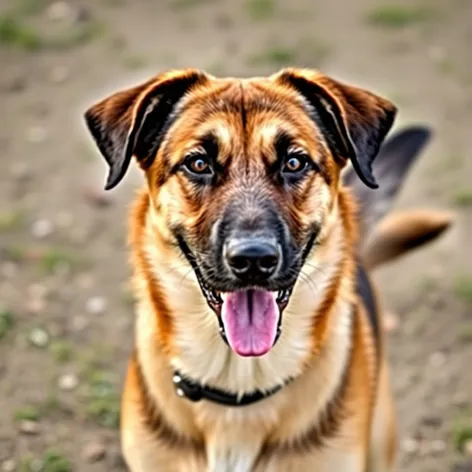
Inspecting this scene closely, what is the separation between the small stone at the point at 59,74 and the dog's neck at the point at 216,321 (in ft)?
11.4

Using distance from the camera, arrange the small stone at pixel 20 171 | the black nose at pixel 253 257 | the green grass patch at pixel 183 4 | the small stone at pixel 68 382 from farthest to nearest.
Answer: the green grass patch at pixel 183 4
the small stone at pixel 20 171
the small stone at pixel 68 382
the black nose at pixel 253 257

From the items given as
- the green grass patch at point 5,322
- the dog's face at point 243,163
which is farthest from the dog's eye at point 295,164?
the green grass patch at point 5,322

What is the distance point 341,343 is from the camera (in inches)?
148

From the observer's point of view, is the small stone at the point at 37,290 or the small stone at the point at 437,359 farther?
the small stone at the point at 37,290

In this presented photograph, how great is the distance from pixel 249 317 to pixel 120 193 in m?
2.78

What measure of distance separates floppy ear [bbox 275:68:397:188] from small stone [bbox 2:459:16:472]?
176cm

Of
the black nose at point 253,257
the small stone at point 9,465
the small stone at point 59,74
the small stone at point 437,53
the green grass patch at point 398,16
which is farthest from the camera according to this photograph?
the green grass patch at point 398,16

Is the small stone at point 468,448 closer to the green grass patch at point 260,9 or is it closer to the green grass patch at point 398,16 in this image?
the green grass patch at point 398,16

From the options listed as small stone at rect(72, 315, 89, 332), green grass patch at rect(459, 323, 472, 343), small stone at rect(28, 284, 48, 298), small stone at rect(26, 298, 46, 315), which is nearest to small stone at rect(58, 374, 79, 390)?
small stone at rect(72, 315, 89, 332)

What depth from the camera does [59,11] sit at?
761cm

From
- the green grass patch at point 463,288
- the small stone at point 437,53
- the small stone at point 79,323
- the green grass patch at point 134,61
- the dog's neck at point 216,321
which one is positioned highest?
the dog's neck at point 216,321

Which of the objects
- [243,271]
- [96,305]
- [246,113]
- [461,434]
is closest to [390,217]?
[461,434]

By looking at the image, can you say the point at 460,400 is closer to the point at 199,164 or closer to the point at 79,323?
the point at 79,323

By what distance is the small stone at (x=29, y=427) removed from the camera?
4625 millimetres
